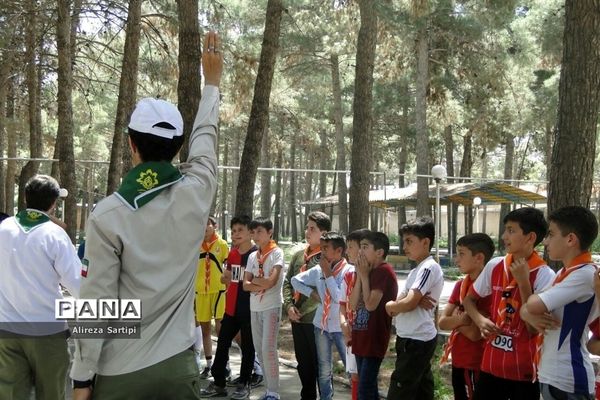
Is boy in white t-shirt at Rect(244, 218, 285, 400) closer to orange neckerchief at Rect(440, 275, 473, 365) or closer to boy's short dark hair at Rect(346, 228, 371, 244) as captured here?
boy's short dark hair at Rect(346, 228, 371, 244)

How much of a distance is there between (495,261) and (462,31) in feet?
69.8

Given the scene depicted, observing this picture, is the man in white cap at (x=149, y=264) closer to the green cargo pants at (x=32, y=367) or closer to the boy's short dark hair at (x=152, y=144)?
the boy's short dark hair at (x=152, y=144)

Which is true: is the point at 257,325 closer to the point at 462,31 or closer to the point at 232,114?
the point at 232,114

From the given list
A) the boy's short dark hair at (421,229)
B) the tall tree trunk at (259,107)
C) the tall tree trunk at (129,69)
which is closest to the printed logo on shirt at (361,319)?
the boy's short dark hair at (421,229)

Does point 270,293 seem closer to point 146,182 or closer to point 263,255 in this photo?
point 263,255

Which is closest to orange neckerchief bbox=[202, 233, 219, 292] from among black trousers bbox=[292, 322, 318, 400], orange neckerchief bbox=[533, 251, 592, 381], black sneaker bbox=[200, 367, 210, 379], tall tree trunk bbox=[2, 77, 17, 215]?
black sneaker bbox=[200, 367, 210, 379]

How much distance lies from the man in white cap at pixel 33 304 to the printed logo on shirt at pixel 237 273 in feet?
11.3

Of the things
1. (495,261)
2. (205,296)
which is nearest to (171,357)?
(495,261)

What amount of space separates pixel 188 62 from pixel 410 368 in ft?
18.2

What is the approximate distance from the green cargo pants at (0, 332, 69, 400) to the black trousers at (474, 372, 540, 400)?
2.56 metres

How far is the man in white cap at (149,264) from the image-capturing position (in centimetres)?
254

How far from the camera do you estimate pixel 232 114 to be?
16656 mm

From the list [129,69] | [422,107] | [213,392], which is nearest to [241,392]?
[213,392]

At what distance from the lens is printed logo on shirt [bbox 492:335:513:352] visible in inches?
171
